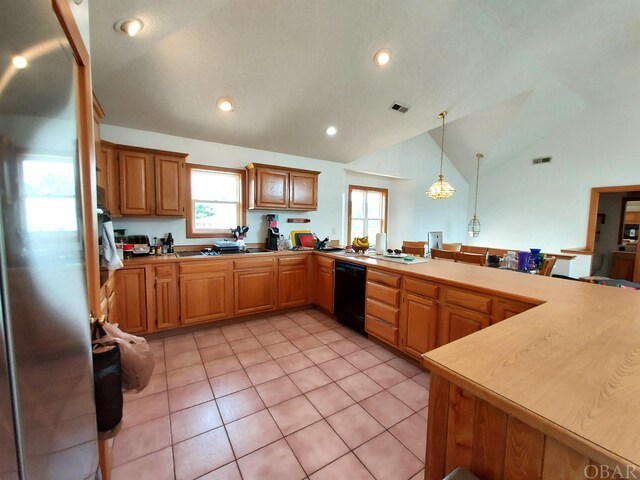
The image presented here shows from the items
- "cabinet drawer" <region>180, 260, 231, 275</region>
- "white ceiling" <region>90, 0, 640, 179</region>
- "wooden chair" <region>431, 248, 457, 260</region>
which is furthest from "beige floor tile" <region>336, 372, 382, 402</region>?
"white ceiling" <region>90, 0, 640, 179</region>

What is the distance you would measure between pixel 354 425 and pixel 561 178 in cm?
633

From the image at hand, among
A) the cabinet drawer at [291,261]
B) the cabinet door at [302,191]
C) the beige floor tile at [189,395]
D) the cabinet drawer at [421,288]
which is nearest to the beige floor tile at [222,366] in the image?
the beige floor tile at [189,395]

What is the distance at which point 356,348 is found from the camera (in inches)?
108

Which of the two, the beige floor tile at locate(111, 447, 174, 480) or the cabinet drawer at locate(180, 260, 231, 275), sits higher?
the cabinet drawer at locate(180, 260, 231, 275)

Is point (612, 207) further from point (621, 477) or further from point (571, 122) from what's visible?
point (621, 477)

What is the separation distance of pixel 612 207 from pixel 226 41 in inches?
309

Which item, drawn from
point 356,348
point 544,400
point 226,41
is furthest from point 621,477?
point 226,41

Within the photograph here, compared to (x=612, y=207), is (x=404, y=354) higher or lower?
lower

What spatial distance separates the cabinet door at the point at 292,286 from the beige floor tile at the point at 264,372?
48.3 inches

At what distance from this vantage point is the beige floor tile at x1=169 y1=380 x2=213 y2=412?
74.4 inches

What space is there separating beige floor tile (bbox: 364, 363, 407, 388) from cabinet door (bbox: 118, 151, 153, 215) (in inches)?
113

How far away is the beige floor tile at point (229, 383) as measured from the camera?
2.04 m

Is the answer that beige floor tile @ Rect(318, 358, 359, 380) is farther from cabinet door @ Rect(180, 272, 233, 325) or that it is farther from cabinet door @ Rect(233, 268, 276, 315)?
cabinet door @ Rect(180, 272, 233, 325)

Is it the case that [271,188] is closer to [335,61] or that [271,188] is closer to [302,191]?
[302,191]
